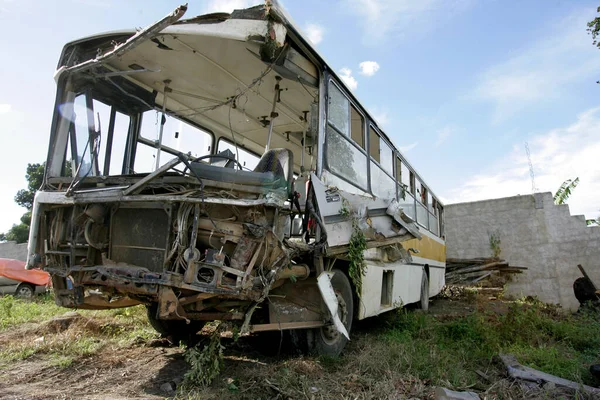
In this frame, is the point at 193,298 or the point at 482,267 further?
the point at 482,267

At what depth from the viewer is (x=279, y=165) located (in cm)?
385

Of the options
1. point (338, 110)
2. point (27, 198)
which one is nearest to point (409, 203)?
point (338, 110)

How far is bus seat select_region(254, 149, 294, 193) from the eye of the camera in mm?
3654

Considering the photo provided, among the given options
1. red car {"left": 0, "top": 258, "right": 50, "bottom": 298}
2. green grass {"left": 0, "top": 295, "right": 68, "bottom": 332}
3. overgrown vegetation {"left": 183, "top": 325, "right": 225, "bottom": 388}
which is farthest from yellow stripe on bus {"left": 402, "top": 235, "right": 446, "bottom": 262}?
red car {"left": 0, "top": 258, "right": 50, "bottom": 298}

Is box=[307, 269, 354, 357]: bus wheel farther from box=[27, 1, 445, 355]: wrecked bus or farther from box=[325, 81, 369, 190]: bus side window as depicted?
box=[325, 81, 369, 190]: bus side window

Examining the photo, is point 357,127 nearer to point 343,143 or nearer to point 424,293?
point 343,143

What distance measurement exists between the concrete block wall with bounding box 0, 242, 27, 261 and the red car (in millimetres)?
6505

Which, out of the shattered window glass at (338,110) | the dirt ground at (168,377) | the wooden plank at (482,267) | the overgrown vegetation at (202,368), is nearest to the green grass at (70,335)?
the dirt ground at (168,377)

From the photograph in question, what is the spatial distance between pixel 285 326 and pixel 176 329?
6.34 feet

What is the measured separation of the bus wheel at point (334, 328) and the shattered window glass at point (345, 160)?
1082 millimetres

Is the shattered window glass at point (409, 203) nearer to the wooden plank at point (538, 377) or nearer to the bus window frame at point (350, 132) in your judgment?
the bus window frame at point (350, 132)

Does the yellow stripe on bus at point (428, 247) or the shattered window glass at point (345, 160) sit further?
the yellow stripe on bus at point (428, 247)

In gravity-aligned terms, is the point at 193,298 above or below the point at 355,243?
below

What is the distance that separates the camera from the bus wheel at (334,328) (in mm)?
4164
